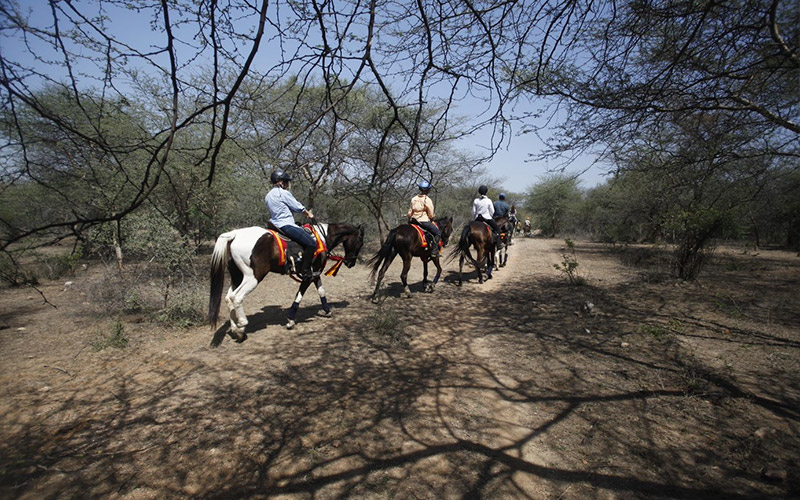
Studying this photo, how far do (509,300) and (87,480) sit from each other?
6.49 m

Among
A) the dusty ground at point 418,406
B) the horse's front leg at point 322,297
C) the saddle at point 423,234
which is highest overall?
the saddle at point 423,234

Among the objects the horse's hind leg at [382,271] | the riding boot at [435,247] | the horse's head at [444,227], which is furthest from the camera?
the horse's head at [444,227]

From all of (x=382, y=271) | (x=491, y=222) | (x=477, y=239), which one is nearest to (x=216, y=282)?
(x=382, y=271)

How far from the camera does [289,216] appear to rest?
5.60 m

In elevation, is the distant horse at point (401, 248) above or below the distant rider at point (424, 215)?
below

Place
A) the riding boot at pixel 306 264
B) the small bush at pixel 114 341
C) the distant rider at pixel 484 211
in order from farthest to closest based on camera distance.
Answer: the distant rider at pixel 484 211
the riding boot at pixel 306 264
the small bush at pixel 114 341

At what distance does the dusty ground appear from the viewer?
7.89ft

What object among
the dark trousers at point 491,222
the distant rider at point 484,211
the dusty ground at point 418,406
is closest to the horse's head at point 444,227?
the distant rider at point 484,211

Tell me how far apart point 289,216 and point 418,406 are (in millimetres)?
3738

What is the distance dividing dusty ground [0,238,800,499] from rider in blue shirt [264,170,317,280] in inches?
45.1

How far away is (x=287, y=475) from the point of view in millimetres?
2480

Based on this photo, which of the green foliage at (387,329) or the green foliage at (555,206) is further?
the green foliage at (555,206)

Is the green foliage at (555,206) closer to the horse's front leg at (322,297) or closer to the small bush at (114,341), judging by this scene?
the horse's front leg at (322,297)

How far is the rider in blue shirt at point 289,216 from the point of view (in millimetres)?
5398
